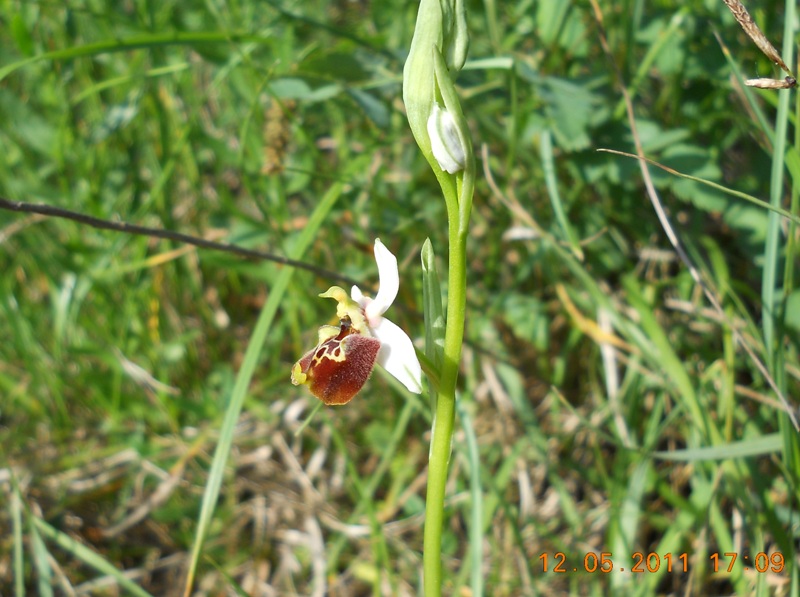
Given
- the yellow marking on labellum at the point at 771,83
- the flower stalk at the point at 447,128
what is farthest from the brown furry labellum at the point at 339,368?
the yellow marking on labellum at the point at 771,83

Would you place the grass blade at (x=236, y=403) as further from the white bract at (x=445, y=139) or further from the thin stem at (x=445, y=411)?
the white bract at (x=445, y=139)

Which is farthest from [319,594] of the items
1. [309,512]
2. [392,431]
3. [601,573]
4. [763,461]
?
[763,461]

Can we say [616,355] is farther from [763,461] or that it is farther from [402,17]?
[402,17]
